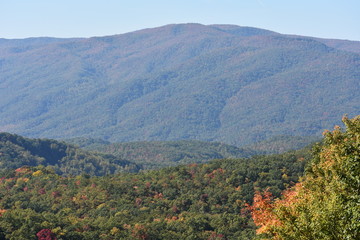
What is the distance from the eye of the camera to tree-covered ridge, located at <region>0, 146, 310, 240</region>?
80.8 metres

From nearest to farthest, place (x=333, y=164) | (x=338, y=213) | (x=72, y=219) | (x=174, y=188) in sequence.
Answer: (x=338, y=213)
(x=333, y=164)
(x=72, y=219)
(x=174, y=188)

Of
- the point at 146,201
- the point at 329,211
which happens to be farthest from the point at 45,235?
the point at 329,211

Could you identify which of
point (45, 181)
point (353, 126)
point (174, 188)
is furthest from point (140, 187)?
point (353, 126)

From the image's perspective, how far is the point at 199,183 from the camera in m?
116

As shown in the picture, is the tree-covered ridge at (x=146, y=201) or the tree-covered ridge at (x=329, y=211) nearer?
the tree-covered ridge at (x=329, y=211)

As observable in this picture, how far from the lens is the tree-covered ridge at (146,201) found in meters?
80.8

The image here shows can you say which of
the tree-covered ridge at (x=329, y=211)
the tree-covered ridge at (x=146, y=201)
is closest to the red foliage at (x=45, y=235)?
the tree-covered ridge at (x=146, y=201)

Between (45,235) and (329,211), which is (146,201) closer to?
(45,235)

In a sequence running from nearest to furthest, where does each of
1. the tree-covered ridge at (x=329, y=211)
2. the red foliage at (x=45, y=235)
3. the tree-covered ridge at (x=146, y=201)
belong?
the tree-covered ridge at (x=329, y=211), the red foliage at (x=45, y=235), the tree-covered ridge at (x=146, y=201)

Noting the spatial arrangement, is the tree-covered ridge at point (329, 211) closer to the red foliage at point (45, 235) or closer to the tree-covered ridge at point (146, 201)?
the tree-covered ridge at point (146, 201)

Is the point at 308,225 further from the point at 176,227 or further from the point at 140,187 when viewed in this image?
the point at 140,187

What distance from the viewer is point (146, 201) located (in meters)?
108

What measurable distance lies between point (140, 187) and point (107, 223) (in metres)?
31.0

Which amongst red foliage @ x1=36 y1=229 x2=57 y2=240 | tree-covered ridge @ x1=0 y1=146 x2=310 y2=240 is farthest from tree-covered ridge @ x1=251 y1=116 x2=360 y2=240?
red foliage @ x1=36 y1=229 x2=57 y2=240
